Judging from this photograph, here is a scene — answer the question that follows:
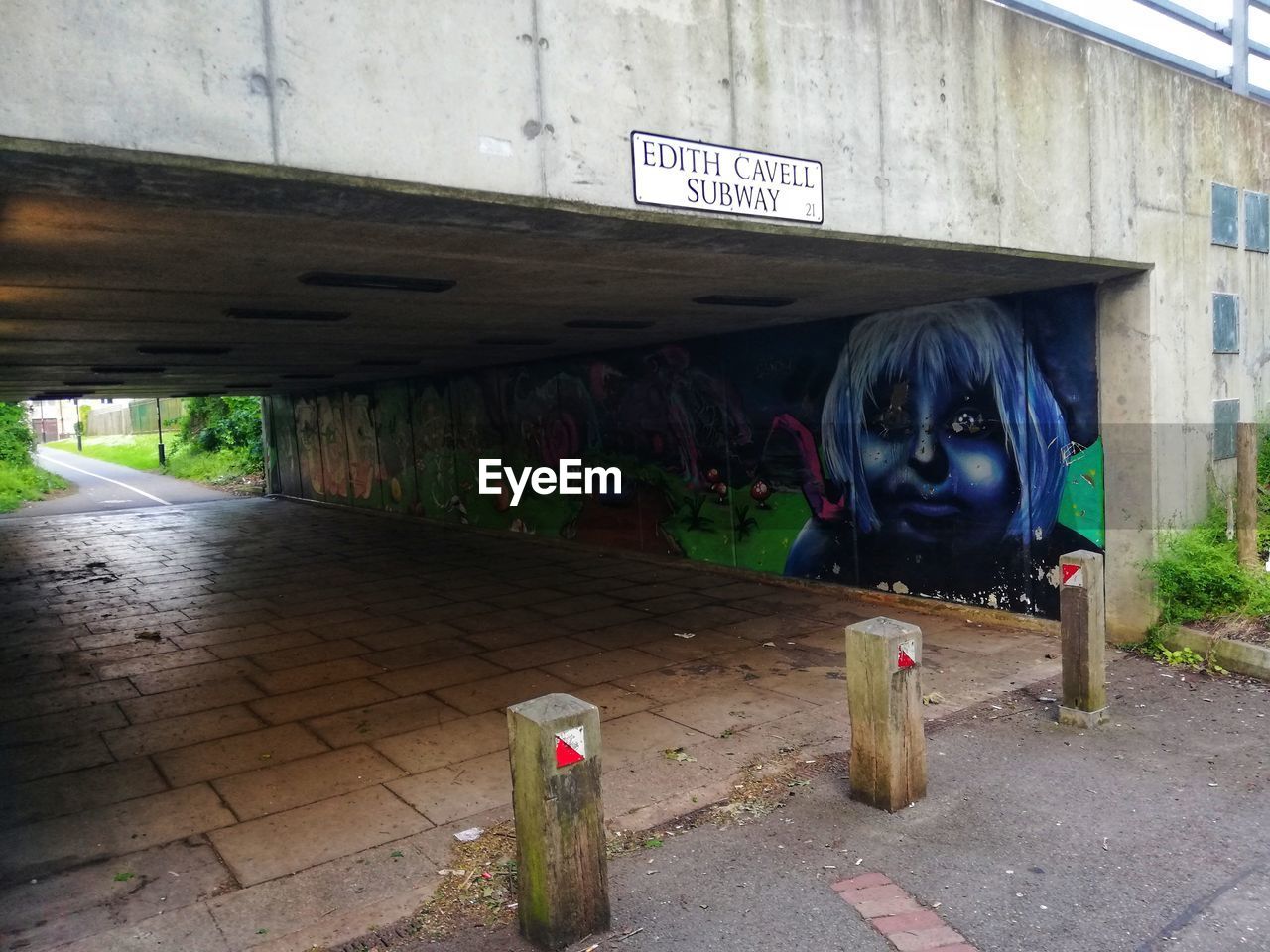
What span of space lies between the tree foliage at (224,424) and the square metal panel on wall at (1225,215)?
26.0 meters

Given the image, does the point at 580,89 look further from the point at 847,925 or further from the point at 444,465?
the point at 444,465

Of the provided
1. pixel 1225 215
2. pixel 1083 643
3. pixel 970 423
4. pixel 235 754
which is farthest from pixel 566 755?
pixel 1225 215

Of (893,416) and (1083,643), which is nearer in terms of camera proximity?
(1083,643)

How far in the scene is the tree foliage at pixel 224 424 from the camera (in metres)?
29.5

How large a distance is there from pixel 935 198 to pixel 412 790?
4418 mm

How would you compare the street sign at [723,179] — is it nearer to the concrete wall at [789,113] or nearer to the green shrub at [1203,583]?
the concrete wall at [789,113]

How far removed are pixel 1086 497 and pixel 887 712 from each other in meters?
3.73

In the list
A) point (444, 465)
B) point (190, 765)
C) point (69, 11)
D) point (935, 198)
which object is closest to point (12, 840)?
point (190, 765)

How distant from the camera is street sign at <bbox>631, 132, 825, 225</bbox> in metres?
4.06

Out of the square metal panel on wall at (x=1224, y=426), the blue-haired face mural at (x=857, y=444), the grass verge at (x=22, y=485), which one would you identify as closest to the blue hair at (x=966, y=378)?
the blue-haired face mural at (x=857, y=444)

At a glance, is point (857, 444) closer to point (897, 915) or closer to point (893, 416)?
point (893, 416)

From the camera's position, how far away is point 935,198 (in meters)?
5.17

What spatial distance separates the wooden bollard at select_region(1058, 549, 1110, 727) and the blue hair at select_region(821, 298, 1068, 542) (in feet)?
6.62

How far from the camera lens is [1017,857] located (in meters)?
3.74
